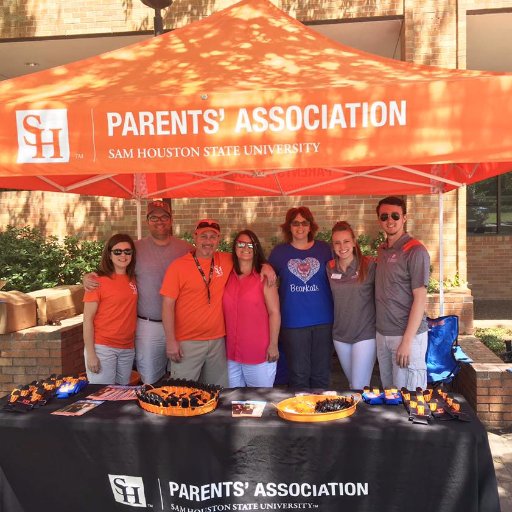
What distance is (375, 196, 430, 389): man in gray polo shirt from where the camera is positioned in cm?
370

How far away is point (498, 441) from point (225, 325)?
2534mm

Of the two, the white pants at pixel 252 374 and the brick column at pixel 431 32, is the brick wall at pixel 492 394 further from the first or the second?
the brick column at pixel 431 32

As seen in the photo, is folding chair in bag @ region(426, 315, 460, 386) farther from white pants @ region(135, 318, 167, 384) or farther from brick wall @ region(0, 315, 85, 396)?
brick wall @ region(0, 315, 85, 396)

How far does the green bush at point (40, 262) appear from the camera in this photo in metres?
7.38

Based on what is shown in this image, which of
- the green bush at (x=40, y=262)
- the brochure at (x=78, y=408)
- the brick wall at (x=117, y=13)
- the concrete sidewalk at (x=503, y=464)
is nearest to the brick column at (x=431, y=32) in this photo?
the brick wall at (x=117, y=13)

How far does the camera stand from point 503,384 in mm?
4680

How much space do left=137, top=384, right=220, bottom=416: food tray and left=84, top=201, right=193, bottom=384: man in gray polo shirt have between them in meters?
0.94

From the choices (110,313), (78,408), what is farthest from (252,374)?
(78,408)

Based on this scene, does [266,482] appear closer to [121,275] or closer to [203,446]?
[203,446]

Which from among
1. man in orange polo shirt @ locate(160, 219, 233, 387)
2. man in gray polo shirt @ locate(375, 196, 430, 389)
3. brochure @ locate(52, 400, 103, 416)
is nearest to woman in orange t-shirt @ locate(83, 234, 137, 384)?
man in orange polo shirt @ locate(160, 219, 233, 387)

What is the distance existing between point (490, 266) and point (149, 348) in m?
9.40

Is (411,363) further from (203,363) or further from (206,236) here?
(206,236)

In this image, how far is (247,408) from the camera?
3.09m

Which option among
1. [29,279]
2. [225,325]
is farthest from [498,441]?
[29,279]
